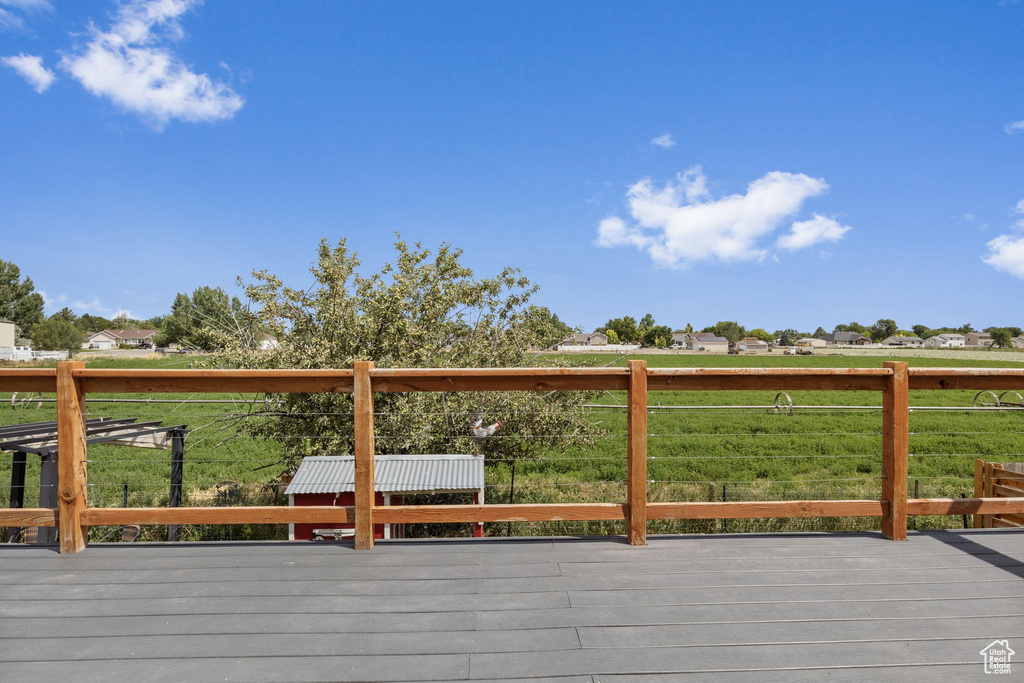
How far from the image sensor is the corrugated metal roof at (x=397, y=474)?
414 cm

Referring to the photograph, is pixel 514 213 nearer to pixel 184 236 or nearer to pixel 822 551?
pixel 184 236

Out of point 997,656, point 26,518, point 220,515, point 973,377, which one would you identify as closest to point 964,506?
point 973,377

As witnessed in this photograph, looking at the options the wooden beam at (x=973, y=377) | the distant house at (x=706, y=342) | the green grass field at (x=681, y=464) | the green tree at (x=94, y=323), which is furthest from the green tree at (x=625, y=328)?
the wooden beam at (x=973, y=377)

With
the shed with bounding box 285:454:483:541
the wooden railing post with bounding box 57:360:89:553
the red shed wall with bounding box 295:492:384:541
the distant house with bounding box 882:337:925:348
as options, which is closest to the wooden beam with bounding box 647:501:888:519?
the shed with bounding box 285:454:483:541

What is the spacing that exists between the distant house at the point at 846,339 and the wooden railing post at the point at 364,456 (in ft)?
437

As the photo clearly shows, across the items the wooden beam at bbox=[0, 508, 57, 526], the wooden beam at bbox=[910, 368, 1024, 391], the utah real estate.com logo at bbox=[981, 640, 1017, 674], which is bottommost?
the utah real estate.com logo at bbox=[981, 640, 1017, 674]

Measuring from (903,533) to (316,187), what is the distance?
25.0 metres

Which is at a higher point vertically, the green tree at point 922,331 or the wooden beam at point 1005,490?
the green tree at point 922,331

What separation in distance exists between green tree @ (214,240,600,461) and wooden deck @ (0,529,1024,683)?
139 inches

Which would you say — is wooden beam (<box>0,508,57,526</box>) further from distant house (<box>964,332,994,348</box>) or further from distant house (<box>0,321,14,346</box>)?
distant house (<box>964,332,994,348</box>)

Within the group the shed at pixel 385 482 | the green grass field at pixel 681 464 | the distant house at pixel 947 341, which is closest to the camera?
the shed at pixel 385 482

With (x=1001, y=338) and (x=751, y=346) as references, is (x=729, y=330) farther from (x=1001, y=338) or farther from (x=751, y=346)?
(x=1001, y=338)

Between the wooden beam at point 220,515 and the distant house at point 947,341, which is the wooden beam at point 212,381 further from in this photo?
the distant house at point 947,341

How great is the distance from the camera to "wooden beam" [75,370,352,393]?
9.27 ft
